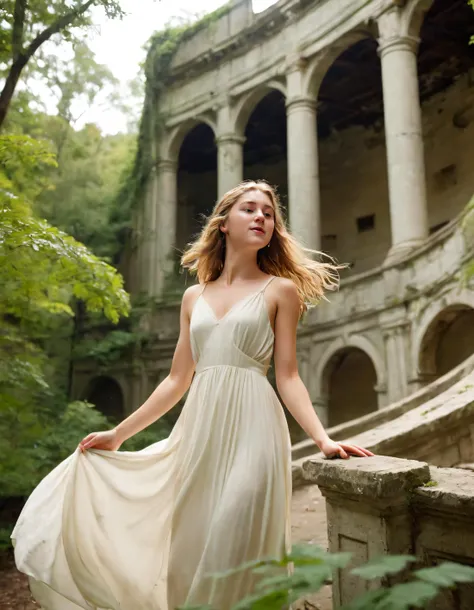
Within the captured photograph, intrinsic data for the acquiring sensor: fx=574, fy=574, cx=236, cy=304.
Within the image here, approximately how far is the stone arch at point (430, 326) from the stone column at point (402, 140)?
152cm

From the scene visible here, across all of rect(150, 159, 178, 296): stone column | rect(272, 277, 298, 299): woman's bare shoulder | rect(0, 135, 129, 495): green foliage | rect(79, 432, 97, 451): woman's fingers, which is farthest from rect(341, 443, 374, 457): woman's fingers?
rect(150, 159, 178, 296): stone column

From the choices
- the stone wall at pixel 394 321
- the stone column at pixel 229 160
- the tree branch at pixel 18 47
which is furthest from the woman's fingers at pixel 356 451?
the stone column at pixel 229 160

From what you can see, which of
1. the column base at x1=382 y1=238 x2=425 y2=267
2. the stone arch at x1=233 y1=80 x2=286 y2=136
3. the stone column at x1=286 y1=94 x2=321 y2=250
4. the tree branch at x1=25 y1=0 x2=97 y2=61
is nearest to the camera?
the tree branch at x1=25 y1=0 x2=97 y2=61

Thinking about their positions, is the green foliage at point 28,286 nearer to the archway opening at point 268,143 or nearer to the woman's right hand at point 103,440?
the woman's right hand at point 103,440

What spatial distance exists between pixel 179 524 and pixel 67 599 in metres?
0.61

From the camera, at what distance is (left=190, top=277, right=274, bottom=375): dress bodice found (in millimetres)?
2375

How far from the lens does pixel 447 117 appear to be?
16.8 meters

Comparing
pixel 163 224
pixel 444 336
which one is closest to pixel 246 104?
pixel 163 224

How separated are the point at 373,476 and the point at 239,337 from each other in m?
0.75

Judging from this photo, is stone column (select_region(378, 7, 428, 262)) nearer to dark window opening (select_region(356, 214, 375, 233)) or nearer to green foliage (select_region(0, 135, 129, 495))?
green foliage (select_region(0, 135, 129, 495))

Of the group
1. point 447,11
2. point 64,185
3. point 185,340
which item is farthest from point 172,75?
point 185,340

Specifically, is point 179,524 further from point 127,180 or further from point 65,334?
point 127,180

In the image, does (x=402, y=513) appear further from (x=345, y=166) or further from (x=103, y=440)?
(x=345, y=166)

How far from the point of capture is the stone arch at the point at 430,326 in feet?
30.5
